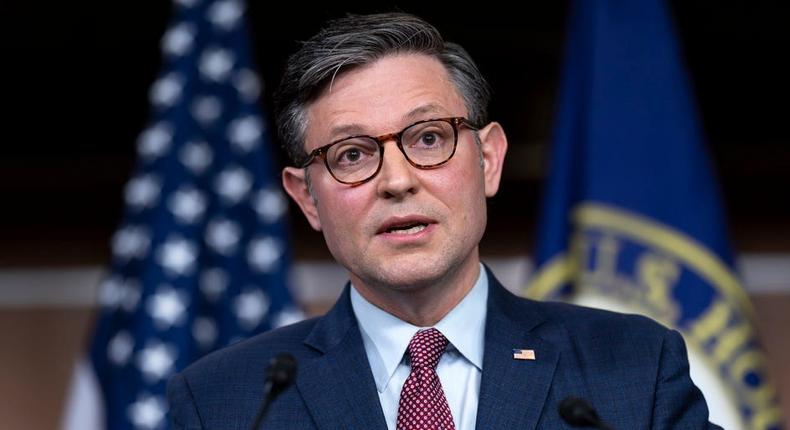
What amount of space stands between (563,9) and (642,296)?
153 centimetres

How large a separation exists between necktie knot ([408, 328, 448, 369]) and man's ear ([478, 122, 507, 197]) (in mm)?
287

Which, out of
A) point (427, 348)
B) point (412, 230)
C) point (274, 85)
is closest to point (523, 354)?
point (427, 348)

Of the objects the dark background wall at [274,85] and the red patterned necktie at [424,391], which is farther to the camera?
the dark background wall at [274,85]

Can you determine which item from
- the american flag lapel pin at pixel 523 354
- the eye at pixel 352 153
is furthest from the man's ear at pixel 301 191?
the american flag lapel pin at pixel 523 354

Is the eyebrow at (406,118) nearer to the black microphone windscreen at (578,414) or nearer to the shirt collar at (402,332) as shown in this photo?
the shirt collar at (402,332)

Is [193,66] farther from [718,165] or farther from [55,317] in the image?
[718,165]

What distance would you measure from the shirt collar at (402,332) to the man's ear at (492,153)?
0.19m

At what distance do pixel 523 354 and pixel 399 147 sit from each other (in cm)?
38

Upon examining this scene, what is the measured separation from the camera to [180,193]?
3111mm

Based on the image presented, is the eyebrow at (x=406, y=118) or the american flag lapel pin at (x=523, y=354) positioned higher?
the eyebrow at (x=406, y=118)

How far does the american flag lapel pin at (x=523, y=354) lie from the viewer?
1682 millimetres

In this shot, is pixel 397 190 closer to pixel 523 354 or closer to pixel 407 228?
pixel 407 228

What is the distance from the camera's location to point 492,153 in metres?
1.88

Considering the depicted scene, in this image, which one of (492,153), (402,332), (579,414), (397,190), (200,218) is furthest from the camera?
(200,218)
